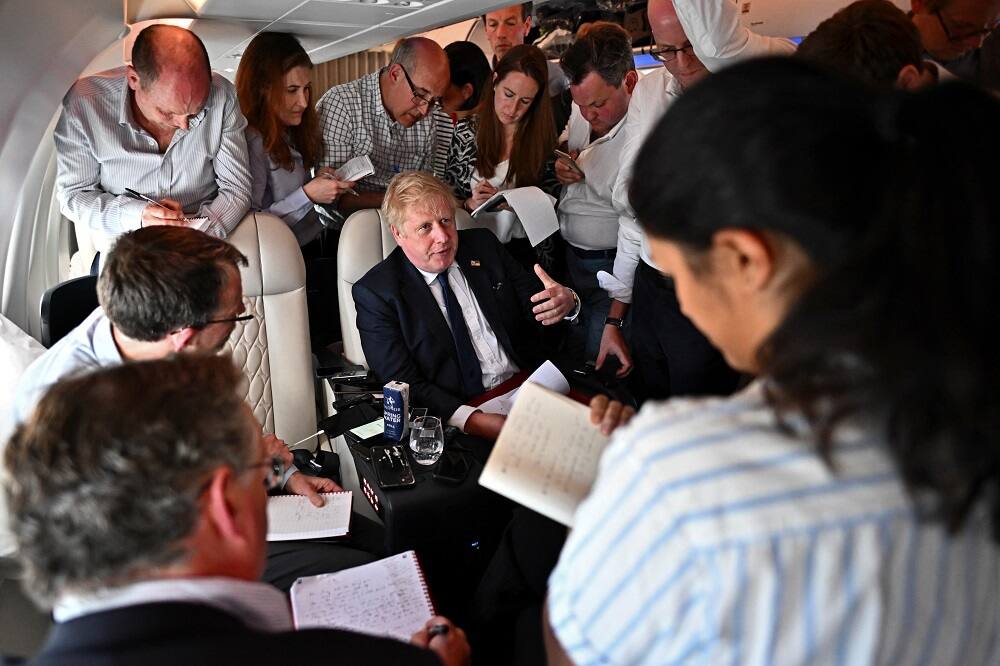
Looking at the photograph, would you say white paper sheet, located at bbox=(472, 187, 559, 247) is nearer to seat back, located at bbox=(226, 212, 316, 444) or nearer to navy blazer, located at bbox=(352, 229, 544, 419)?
navy blazer, located at bbox=(352, 229, 544, 419)

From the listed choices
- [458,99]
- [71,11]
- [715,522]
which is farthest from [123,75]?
[715,522]

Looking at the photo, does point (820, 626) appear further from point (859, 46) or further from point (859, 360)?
point (859, 46)

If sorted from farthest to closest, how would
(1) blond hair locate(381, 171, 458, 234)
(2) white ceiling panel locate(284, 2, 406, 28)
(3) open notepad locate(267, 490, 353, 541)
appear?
(2) white ceiling panel locate(284, 2, 406, 28) < (1) blond hair locate(381, 171, 458, 234) < (3) open notepad locate(267, 490, 353, 541)

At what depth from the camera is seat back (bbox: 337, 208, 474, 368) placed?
111 inches

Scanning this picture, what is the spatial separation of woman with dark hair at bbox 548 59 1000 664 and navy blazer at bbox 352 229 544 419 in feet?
5.99

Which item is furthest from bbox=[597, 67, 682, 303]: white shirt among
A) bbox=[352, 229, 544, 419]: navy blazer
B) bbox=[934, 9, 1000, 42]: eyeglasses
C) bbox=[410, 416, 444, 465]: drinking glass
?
bbox=[410, 416, 444, 465]: drinking glass

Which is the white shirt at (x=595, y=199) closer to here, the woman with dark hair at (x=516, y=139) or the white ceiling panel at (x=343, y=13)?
the woman with dark hair at (x=516, y=139)

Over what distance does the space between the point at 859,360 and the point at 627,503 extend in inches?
10.6

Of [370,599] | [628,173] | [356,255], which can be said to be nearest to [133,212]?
[356,255]

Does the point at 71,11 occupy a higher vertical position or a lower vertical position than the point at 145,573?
higher

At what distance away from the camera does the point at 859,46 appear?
1.58m

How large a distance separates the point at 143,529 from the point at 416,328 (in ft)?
5.84

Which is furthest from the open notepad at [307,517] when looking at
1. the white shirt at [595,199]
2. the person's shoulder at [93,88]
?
the white shirt at [595,199]

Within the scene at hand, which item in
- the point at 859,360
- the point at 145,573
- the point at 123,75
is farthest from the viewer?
the point at 123,75
